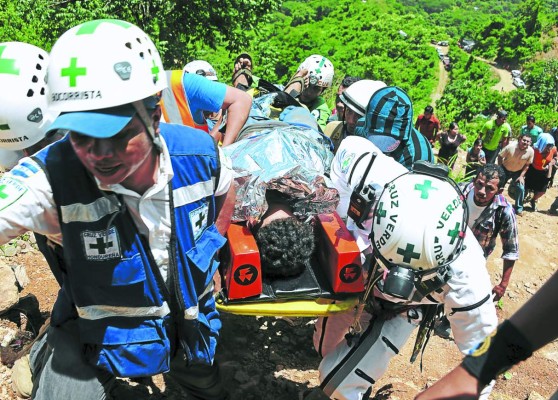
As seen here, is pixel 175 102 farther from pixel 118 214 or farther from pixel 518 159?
pixel 518 159

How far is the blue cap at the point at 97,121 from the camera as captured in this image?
1.60 meters

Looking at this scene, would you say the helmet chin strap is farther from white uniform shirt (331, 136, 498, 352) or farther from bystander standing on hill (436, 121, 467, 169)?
bystander standing on hill (436, 121, 467, 169)

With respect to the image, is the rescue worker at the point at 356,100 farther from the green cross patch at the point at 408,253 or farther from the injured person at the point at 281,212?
the green cross patch at the point at 408,253

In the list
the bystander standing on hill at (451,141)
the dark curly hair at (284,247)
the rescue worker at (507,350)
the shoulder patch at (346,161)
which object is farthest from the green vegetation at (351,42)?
the rescue worker at (507,350)

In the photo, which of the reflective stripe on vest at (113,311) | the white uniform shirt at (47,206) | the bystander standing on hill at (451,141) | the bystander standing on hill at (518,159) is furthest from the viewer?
the bystander standing on hill at (451,141)

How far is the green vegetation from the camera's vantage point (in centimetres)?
940

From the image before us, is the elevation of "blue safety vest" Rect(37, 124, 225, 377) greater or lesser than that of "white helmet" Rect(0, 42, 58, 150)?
lesser

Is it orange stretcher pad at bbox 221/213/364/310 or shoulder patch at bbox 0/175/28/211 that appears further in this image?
orange stretcher pad at bbox 221/213/364/310

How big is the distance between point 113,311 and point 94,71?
0.98 metres

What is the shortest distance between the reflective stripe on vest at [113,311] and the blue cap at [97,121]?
2.59 ft

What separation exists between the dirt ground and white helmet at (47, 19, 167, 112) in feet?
7.38

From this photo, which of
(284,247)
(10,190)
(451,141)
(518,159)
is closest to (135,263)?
(10,190)

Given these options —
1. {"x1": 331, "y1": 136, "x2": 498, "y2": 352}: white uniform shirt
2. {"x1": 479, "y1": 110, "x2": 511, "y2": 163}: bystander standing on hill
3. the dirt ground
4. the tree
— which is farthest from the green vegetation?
{"x1": 331, "y1": 136, "x2": 498, "y2": 352}: white uniform shirt

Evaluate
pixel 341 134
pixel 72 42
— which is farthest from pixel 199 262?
pixel 341 134
